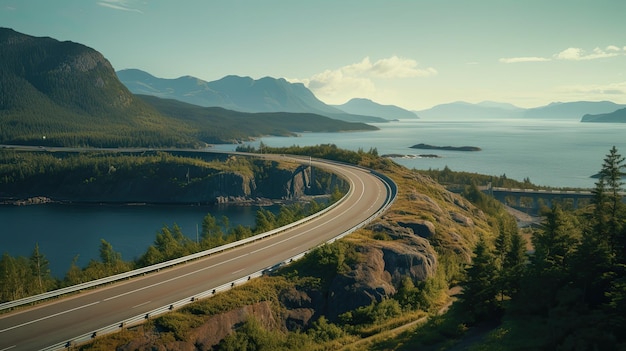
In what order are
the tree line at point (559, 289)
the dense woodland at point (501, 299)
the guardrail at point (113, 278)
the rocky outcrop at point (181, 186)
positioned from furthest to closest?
1. the rocky outcrop at point (181, 186)
2. the guardrail at point (113, 278)
3. the dense woodland at point (501, 299)
4. the tree line at point (559, 289)

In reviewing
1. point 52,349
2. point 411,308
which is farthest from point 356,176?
point 52,349

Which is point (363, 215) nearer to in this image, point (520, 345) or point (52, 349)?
point (520, 345)

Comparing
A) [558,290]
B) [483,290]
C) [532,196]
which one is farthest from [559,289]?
[532,196]

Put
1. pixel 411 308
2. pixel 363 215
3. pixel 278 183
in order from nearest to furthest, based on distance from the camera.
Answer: pixel 411 308
pixel 363 215
pixel 278 183

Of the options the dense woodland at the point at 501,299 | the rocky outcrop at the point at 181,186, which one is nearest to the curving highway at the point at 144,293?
the dense woodland at the point at 501,299

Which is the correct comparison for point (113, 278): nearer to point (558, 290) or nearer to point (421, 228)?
point (558, 290)

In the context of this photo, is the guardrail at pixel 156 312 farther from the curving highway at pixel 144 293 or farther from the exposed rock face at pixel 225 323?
the exposed rock face at pixel 225 323
